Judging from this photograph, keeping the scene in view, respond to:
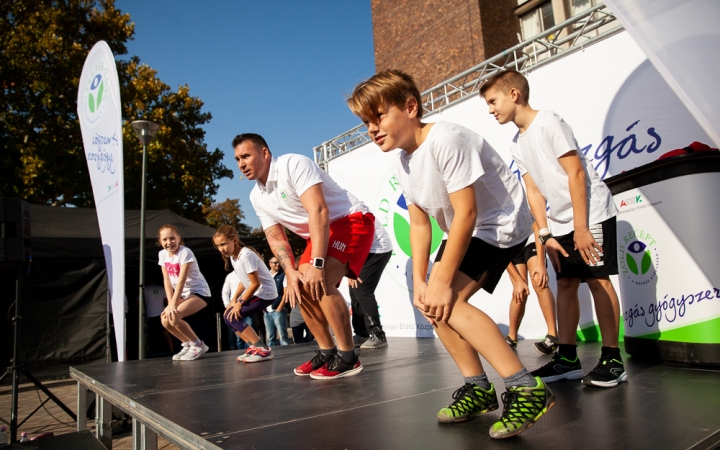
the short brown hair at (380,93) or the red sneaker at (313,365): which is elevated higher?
the short brown hair at (380,93)

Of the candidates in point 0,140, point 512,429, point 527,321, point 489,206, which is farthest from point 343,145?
point 0,140

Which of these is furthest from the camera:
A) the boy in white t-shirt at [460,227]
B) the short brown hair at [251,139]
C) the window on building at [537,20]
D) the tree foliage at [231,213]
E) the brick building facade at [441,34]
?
the tree foliage at [231,213]

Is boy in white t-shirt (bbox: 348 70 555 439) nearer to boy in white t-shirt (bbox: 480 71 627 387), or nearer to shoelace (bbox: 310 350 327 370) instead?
boy in white t-shirt (bbox: 480 71 627 387)

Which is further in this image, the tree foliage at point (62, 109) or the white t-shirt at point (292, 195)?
the tree foliage at point (62, 109)

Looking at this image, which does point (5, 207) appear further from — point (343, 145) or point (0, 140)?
point (0, 140)

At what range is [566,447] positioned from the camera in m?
Answer: 1.32

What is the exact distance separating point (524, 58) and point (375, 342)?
345 cm

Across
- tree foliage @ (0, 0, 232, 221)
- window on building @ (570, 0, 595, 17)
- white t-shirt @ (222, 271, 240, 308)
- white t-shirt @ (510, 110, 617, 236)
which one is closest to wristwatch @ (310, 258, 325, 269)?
white t-shirt @ (510, 110, 617, 236)

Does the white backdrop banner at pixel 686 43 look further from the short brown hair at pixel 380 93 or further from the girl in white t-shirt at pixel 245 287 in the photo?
the girl in white t-shirt at pixel 245 287

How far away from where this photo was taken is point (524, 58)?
5.34 meters

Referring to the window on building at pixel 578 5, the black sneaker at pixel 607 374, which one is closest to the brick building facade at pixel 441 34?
the window on building at pixel 578 5

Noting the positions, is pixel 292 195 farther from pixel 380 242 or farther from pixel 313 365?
pixel 380 242

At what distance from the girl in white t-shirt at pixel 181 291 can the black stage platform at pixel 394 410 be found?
138 centimetres

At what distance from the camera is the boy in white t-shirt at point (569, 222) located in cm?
224
